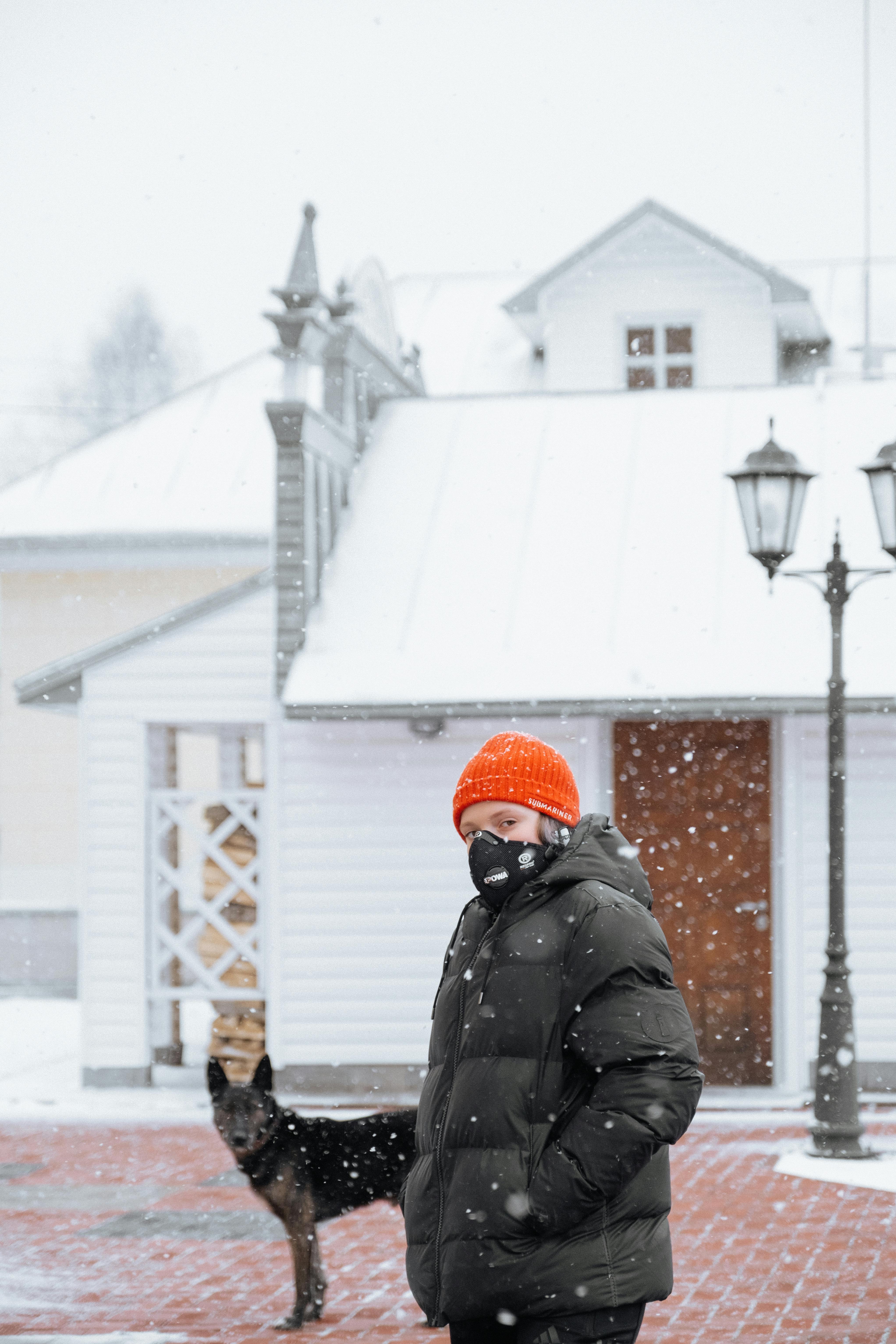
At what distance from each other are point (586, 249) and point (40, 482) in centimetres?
817

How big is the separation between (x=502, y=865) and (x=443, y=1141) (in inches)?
20.7

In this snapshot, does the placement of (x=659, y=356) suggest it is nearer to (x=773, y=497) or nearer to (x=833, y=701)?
(x=773, y=497)

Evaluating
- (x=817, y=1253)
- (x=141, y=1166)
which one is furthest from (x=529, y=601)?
(x=817, y=1253)

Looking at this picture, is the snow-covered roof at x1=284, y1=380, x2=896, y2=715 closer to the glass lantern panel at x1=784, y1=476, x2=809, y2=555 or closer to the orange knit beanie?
the glass lantern panel at x1=784, y1=476, x2=809, y2=555

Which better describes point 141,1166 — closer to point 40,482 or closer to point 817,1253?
point 817,1253

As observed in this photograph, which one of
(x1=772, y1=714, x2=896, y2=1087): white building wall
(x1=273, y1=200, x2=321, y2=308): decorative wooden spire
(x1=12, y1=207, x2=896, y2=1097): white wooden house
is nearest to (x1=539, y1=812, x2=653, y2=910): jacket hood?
(x1=12, y1=207, x2=896, y2=1097): white wooden house

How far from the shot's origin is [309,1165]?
6.59 m

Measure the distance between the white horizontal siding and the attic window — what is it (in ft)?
20.0

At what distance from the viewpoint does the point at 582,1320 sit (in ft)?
9.45

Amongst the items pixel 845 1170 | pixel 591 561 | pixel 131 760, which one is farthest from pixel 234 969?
pixel 845 1170

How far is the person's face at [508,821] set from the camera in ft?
10.2

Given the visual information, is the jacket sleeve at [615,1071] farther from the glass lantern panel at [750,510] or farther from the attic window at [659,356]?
the attic window at [659,356]

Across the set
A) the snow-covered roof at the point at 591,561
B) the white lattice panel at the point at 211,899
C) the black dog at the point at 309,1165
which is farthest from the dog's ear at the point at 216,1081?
the white lattice panel at the point at 211,899

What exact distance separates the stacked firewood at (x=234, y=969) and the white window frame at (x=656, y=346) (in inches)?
278
